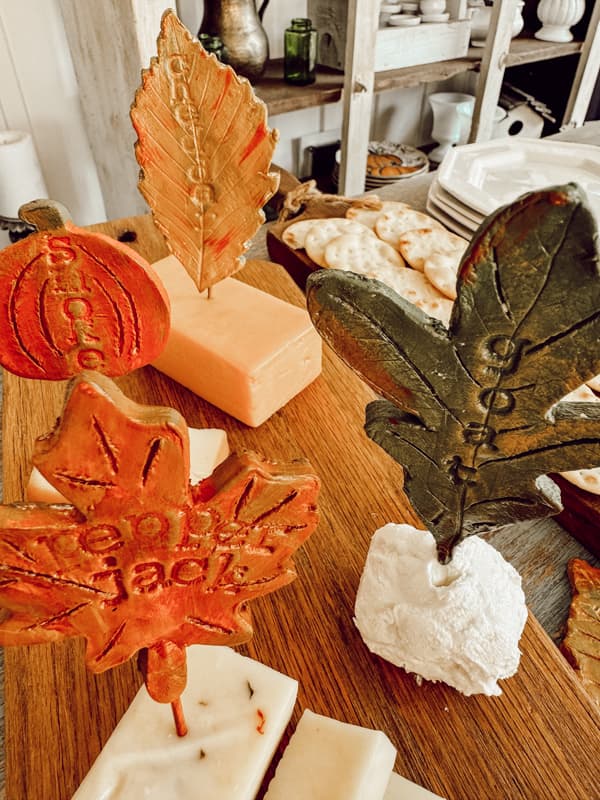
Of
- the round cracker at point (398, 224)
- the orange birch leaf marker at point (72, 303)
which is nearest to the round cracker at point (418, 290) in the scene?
the round cracker at point (398, 224)

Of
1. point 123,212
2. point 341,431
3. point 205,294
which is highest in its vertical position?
point 205,294

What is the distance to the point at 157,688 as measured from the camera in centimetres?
51

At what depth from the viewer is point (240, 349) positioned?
3.14 ft

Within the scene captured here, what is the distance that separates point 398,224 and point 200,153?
0.69m

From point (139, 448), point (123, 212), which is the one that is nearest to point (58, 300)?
point (139, 448)

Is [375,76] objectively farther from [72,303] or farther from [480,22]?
[72,303]

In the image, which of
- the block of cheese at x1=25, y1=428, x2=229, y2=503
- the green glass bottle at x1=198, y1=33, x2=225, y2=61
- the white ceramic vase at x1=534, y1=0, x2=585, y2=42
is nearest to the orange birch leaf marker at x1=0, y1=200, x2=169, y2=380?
the block of cheese at x1=25, y1=428, x2=229, y2=503

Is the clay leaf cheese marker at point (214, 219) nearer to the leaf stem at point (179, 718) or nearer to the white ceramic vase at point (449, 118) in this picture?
the leaf stem at point (179, 718)

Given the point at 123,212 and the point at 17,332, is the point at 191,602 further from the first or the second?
the point at 123,212

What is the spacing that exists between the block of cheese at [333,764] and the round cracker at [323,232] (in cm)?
98

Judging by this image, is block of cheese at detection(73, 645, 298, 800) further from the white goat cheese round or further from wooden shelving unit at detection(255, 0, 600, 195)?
wooden shelving unit at detection(255, 0, 600, 195)

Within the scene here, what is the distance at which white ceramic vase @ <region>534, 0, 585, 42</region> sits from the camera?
246cm

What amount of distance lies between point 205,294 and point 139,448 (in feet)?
2.28

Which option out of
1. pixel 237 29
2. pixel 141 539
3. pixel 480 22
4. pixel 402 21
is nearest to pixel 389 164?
pixel 402 21
